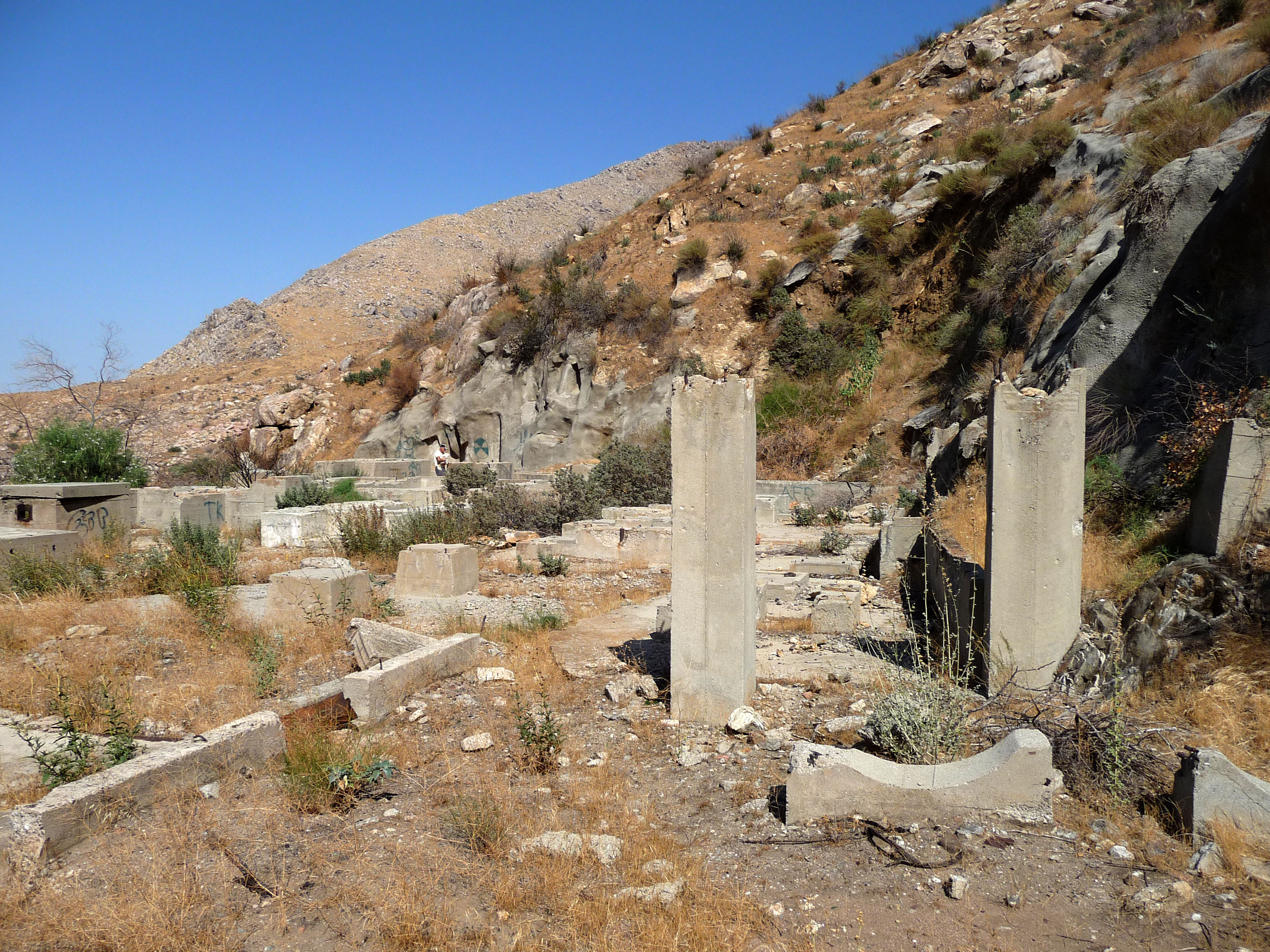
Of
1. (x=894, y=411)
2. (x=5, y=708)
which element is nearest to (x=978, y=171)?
(x=894, y=411)

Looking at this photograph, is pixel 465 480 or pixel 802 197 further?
pixel 802 197

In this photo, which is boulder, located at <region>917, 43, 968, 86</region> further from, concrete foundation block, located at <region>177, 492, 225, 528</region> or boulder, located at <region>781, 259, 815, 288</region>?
concrete foundation block, located at <region>177, 492, 225, 528</region>

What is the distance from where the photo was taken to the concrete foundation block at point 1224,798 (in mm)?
3424

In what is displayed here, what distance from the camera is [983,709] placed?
4973 millimetres

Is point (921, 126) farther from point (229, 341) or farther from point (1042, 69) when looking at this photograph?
point (229, 341)

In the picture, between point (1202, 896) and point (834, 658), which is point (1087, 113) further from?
point (1202, 896)

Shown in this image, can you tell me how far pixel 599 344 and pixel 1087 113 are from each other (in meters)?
15.3

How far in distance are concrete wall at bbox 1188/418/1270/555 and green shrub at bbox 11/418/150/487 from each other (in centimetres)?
1814

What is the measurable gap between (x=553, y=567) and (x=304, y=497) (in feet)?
28.2

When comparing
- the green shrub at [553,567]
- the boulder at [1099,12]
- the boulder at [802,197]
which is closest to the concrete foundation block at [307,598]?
the green shrub at [553,567]

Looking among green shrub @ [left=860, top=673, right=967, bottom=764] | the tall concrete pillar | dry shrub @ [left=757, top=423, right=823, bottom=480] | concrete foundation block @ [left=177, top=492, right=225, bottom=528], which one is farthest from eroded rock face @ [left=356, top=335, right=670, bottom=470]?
green shrub @ [left=860, top=673, right=967, bottom=764]

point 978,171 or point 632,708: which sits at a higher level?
point 978,171

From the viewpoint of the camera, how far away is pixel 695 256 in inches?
1041

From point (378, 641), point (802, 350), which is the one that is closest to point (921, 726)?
point (378, 641)
